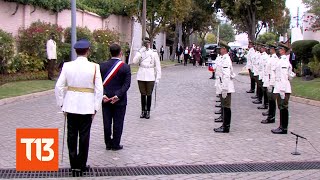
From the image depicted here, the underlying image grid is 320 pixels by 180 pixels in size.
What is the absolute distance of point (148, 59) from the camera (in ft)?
38.7

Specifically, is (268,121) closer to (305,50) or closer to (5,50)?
(5,50)

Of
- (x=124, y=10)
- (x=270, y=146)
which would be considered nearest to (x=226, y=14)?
(x=124, y=10)

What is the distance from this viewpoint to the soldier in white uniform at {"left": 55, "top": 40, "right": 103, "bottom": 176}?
6875 millimetres

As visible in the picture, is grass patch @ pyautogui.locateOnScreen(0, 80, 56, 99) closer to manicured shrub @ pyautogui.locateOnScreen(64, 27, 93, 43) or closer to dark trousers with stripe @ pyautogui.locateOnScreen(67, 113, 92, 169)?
manicured shrub @ pyautogui.locateOnScreen(64, 27, 93, 43)

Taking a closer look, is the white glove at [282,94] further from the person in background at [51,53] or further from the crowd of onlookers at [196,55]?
the crowd of onlookers at [196,55]

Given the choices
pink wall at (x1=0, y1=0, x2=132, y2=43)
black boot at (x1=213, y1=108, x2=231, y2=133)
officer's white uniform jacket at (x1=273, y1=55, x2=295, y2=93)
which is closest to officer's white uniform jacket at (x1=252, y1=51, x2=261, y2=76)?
officer's white uniform jacket at (x1=273, y1=55, x2=295, y2=93)

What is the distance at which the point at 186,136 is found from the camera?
32.2 ft

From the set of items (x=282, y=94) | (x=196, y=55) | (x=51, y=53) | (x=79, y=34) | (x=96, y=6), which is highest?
(x=96, y=6)

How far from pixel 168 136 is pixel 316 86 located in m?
10.1

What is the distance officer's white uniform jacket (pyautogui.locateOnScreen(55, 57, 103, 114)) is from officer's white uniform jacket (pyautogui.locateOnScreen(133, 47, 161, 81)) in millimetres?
4764

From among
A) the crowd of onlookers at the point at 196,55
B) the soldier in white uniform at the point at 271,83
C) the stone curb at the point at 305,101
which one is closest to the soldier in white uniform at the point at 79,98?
the soldier in white uniform at the point at 271,83

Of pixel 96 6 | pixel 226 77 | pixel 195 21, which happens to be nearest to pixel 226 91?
pixel 226 77

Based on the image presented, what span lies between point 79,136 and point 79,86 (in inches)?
27.9

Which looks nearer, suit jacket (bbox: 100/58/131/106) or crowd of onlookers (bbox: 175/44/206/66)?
suit jacket (bbox: 100/58/131/106)
